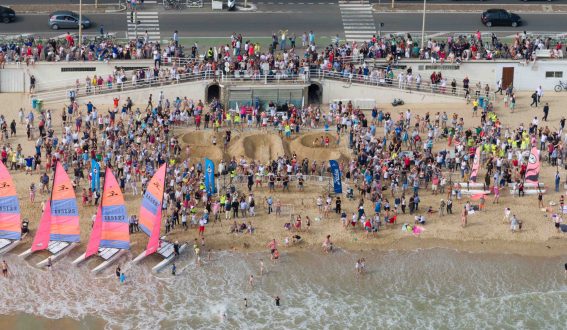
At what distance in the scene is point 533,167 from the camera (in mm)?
84062

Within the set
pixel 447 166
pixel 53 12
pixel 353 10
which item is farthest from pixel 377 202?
pixel 53 12

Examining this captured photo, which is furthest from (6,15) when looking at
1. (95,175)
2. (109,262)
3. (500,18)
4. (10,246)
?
(500,18)

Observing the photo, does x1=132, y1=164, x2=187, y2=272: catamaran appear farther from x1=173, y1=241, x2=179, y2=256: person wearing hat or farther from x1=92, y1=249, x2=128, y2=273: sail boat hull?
x1=92, y1=249, x2=128, y2=273: sail boat hull

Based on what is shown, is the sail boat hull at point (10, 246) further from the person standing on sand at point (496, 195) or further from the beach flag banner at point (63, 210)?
the person standing on sand at point (496, 195)

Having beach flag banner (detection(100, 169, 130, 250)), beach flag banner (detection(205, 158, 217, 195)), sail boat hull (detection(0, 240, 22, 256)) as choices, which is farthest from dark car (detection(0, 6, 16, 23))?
beach flag banner (detection(100, 169, 130, 250))

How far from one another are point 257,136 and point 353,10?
21.8 metres

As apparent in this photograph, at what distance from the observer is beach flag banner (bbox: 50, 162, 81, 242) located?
77.1 metres

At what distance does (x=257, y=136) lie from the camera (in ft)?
295

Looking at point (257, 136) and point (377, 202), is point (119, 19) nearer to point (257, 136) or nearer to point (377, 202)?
point (257, 136)

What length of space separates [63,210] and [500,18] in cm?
4345

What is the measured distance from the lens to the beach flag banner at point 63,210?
253 ft

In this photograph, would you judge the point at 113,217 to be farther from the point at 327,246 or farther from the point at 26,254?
the point at 327,246

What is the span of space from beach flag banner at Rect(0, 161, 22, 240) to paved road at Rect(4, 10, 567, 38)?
26.8 m

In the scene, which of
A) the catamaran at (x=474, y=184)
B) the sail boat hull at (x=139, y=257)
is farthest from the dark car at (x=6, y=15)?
the catamaran at (x=474, y=184)
